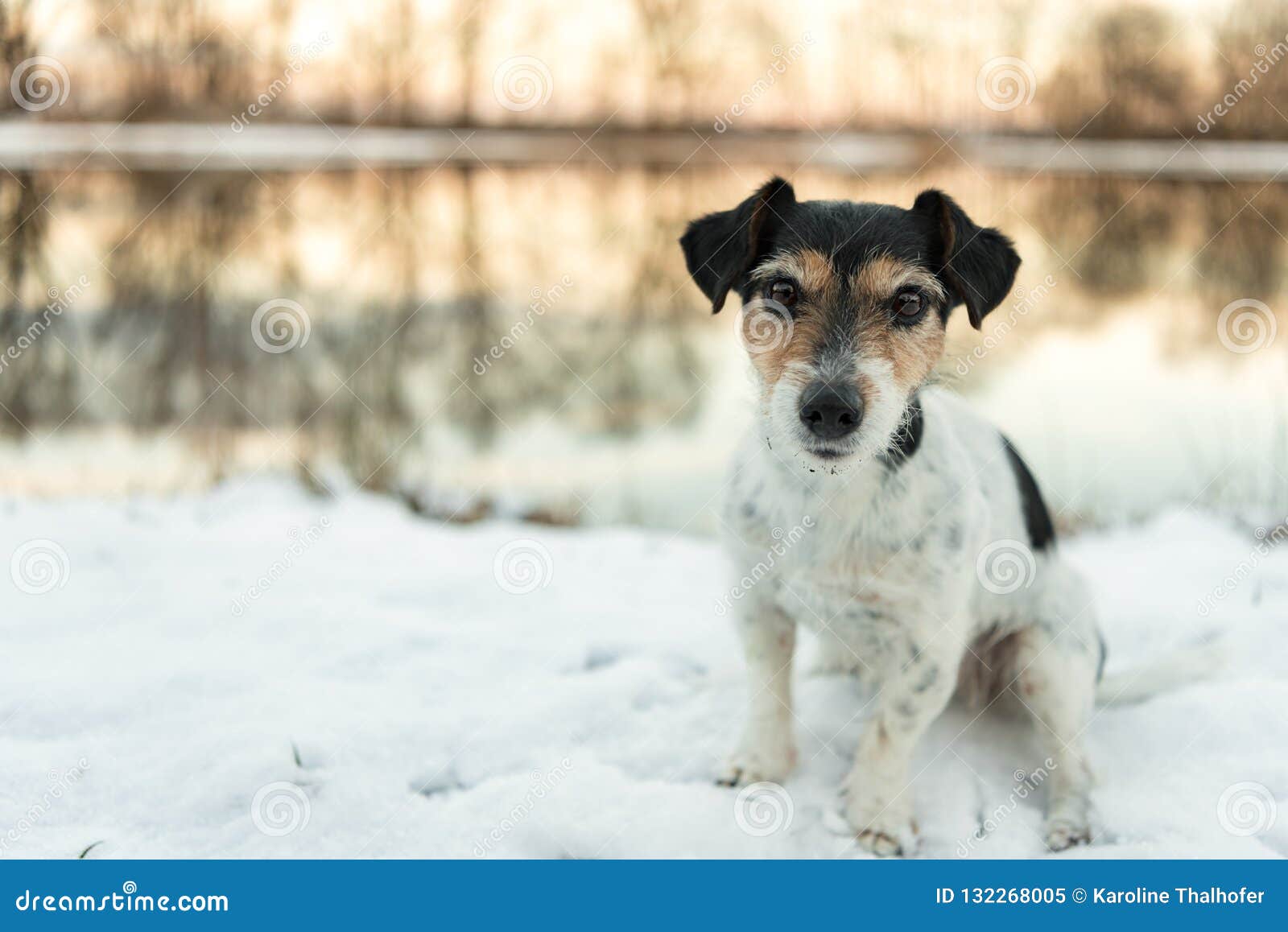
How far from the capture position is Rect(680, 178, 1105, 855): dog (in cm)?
288

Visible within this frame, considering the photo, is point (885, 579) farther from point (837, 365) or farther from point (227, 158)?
point (227, 158)

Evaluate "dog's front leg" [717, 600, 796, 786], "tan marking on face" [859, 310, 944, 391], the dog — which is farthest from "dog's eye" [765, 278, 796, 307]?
"dog's front leg" [717, 600, 796, 786]

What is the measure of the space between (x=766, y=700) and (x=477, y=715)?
0.96m

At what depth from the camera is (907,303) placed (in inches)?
117

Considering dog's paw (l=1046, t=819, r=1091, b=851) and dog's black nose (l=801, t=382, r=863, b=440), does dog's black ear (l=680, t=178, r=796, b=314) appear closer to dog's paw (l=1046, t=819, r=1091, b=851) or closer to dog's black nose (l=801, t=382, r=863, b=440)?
dog's black nose (l=801, t=382, r=863, b=440)

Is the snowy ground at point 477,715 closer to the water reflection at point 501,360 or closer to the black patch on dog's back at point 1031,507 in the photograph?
the black patch on dog's back at point 1031,507

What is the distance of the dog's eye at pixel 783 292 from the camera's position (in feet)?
9.71

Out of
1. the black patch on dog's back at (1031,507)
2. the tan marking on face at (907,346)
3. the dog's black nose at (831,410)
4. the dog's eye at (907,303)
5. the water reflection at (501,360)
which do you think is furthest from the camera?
the water reflection at (501,360)

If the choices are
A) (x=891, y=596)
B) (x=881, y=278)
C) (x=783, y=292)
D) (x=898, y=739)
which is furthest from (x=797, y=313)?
(x=898, y=739)

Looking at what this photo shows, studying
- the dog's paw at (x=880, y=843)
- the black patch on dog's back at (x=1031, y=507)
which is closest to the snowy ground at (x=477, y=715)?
the dog's paw at (x=880, y=843)

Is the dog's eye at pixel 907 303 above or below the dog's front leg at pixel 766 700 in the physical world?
above

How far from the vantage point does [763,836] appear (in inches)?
114

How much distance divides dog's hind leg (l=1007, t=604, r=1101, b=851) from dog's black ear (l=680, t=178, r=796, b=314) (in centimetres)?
147

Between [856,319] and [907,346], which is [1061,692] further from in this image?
[856,319]
